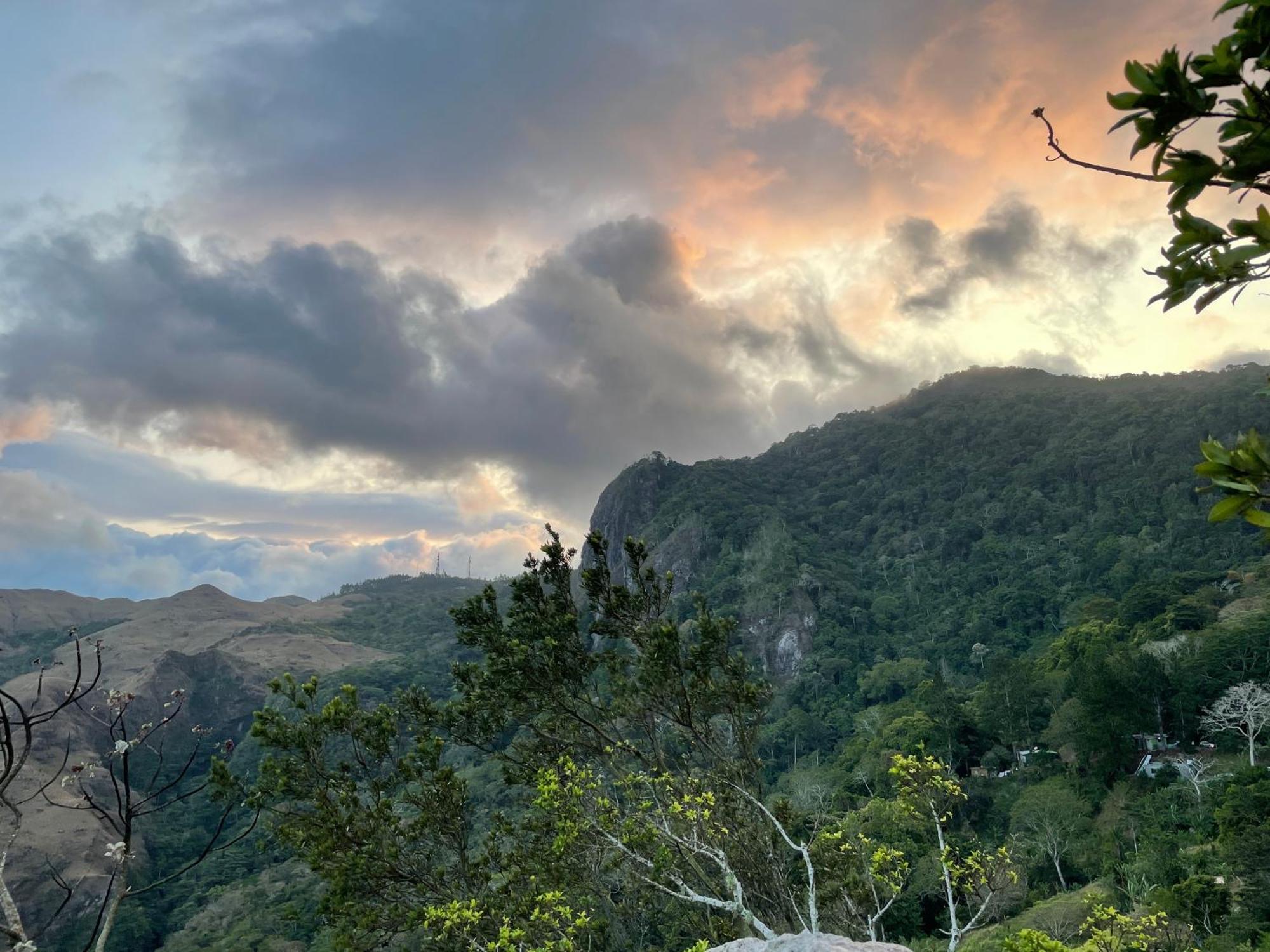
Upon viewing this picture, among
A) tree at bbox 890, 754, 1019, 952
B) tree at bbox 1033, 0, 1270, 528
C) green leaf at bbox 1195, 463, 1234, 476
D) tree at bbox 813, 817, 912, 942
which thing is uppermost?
tree at bbox 1033, 0, 1270, 528

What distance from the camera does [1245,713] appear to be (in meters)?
34.7

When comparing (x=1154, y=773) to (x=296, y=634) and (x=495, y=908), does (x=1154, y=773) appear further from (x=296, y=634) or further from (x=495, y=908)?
(x=296, y=634)

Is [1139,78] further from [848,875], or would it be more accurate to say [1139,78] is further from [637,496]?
[637,496]

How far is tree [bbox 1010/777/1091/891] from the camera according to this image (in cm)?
3378

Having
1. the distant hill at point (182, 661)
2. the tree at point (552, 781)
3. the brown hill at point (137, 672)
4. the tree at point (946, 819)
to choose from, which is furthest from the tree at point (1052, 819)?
the distant hill at point (182, 661)

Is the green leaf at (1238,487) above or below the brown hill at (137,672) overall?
above

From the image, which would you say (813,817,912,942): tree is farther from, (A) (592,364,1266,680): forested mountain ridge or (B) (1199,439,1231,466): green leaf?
(A) (592,364,1266,680): forested mountain ridge

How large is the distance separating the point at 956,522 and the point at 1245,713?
79845 millimetres

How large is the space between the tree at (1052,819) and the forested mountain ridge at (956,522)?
88.8 ft

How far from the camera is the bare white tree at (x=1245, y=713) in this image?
34.2 meters

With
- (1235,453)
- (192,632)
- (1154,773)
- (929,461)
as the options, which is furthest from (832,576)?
(192,632)

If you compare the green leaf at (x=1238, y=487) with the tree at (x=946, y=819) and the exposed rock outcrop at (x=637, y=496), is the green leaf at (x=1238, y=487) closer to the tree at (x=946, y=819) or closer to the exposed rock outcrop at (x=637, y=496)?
the tree at (x=946, y=819)

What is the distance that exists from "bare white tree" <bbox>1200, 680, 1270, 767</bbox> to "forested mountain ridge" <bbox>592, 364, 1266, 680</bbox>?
22.4 m

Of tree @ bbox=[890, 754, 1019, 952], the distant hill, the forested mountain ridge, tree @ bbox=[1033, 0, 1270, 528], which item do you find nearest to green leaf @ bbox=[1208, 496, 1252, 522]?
tree @ bbox=[1033, 0, 1270, 528]
